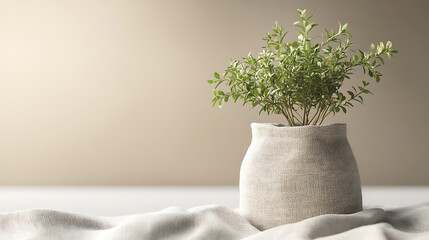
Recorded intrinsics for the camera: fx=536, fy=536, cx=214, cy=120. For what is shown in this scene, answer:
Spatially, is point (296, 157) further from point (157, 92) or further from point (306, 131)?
point (157, 92)

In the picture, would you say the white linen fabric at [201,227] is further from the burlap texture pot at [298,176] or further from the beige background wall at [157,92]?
the beige background wall at [157,92]

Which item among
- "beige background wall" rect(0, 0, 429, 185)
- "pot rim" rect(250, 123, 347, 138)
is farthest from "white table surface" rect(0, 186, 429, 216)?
"pot rim" rect(250, 123, 347, 138)

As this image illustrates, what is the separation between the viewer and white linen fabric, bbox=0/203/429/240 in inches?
43.1

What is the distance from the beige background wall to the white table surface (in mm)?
102

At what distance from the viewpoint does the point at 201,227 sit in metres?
1.23

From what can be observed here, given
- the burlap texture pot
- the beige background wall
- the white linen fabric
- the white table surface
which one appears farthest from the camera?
the beige background wall

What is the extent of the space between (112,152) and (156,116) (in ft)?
0.99

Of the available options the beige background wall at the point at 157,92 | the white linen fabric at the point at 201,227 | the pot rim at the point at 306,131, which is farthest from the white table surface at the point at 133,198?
the pot rim at the point at 306,131

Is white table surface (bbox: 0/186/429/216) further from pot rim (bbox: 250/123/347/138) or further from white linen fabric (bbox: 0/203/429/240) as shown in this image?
pot rim (bbox: 250/123/347/138)

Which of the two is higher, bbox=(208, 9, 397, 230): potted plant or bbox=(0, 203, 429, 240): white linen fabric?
bbox=(208, 9, 397, 230): potted plant

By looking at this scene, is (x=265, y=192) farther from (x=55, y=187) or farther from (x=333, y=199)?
(x=55, y=187)

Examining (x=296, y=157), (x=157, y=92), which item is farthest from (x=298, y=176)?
(x=157, y=92)

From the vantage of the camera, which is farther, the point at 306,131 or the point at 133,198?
the point at 133,198

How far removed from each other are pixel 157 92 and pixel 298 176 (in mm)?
1628
